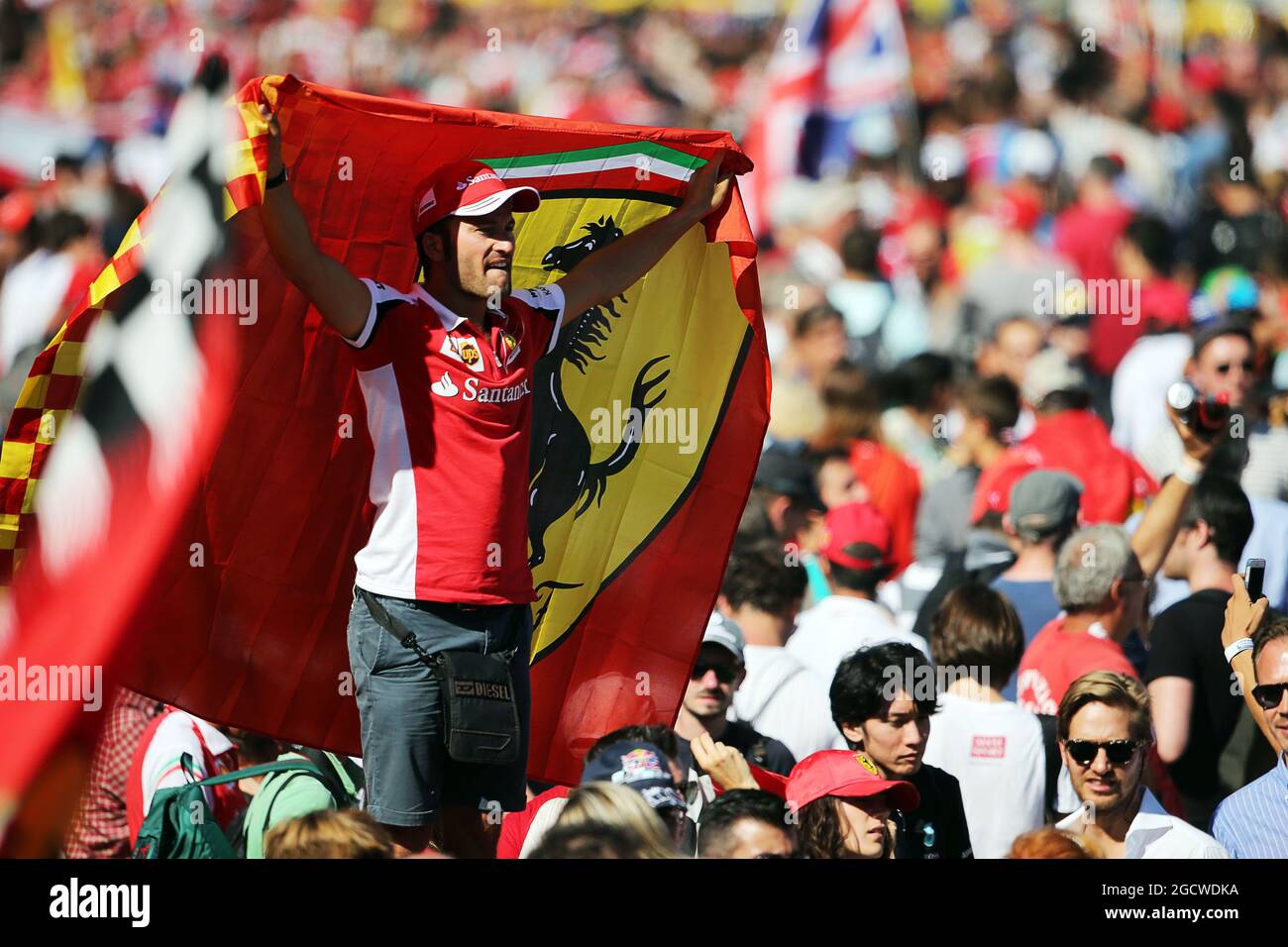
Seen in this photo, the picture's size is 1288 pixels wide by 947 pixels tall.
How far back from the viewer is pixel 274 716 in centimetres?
490

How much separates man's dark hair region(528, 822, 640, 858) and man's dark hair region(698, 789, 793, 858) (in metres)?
0.54

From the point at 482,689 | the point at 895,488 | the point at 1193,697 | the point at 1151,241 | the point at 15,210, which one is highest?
the point at 15,210

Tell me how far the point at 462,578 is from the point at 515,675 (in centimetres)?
31

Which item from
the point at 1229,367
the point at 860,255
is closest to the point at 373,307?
the point at 1229,367

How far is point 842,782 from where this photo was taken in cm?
481

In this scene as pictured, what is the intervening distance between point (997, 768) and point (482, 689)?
194 centimetres

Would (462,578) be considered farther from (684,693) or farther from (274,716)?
Result: (684,693)

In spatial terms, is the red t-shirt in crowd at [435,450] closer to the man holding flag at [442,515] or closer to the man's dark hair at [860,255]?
the man holding flag at [442,515]

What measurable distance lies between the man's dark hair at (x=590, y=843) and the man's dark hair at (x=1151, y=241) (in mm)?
9008

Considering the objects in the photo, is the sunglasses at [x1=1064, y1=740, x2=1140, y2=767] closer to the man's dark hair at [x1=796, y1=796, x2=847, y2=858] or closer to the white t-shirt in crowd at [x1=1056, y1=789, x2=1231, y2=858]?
the white t-shirt in crowd at [x1=1056, y1=789, x2=1231, y2=858]

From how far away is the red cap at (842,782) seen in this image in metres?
4.79

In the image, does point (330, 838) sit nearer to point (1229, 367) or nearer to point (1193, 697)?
point (1193, 697)

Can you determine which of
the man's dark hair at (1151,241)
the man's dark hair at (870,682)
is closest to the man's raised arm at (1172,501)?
the man's dark hair at (870,682)
